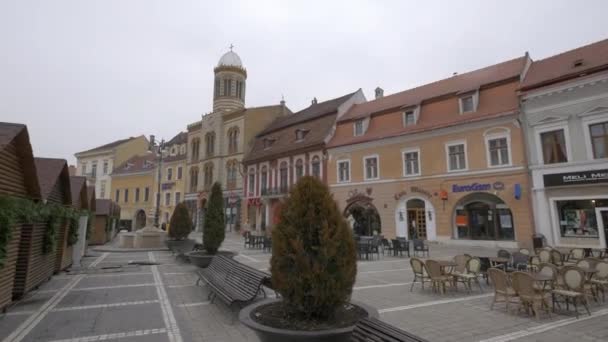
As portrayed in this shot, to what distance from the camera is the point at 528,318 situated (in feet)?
20.3

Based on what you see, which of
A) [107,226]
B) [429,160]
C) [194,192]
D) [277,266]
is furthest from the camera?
[194,192]

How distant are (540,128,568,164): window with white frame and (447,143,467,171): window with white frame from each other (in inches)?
152

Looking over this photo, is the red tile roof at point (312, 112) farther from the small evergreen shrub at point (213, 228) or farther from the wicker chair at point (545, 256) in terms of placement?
the wicker chair at point (545, 256)

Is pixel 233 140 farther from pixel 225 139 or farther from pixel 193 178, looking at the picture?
pixel 193 178

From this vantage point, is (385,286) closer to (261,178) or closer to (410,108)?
(410,108)

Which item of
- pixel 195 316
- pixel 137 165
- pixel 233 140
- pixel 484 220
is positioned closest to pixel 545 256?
pixel 484 220

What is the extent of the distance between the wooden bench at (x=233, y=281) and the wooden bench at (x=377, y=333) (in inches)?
110

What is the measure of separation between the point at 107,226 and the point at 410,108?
23935 millimetres

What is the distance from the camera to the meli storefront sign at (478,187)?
1766cm

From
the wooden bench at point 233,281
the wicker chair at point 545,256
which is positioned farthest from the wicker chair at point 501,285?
the wooden bench at point 233,281

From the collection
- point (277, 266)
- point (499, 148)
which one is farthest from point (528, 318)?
point (499, 148)

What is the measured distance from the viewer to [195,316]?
6336 mm

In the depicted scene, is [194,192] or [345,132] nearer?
[345,132]

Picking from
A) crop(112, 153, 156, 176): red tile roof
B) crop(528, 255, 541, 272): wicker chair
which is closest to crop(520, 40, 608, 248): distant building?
crop(528, 255, 541, 272): wicker chair
